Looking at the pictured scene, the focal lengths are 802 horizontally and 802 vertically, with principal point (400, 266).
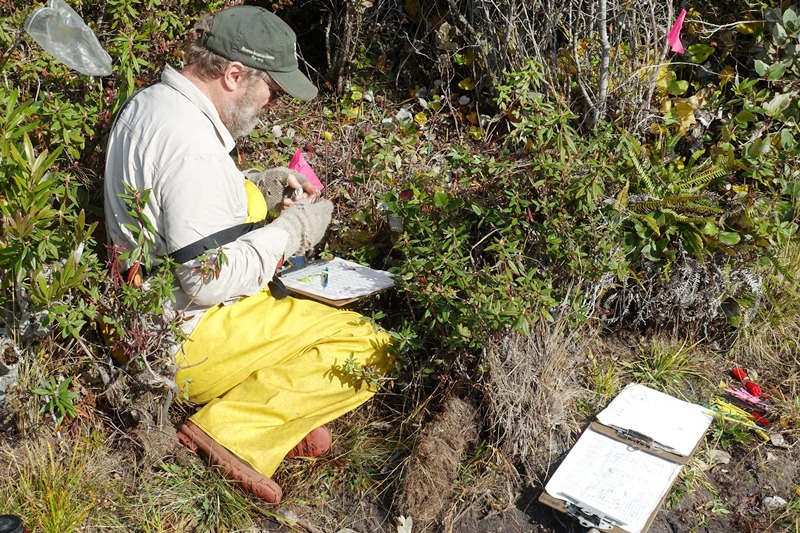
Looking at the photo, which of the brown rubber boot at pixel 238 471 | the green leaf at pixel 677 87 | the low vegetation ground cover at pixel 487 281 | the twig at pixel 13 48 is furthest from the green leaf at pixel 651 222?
the twig at pixel 13 48

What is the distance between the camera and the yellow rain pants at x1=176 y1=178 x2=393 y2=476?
10.3 feet

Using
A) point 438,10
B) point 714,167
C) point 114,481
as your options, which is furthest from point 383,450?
point 438,10

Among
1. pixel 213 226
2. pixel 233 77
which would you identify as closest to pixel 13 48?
pixel 233 77

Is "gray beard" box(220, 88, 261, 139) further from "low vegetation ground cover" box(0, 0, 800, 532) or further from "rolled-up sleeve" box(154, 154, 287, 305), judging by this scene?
"low vegetation ground cover" box(0, 0, 800, 532)

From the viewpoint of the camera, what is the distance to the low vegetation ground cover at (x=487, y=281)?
9.74 feet

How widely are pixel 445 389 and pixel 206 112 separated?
1.54 m

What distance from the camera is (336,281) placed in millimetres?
3725

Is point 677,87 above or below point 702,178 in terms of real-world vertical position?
above

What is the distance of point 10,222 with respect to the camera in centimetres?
254

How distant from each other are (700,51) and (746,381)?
1860 mm

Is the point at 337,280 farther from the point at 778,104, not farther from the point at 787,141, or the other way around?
the point at 778,104

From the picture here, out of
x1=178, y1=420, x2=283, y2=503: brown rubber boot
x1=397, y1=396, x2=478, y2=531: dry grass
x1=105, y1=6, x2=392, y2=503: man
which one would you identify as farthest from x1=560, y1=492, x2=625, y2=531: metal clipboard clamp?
x1=178, y1=420, x2=283, y2=503: brown rubber boot

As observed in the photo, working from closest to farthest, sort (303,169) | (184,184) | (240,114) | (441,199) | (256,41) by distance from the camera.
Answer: (184,184)
(256,41)
(240,114)
(441,199)
(303,169)

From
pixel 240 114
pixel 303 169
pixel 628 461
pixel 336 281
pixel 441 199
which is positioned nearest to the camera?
pixel 240 114
